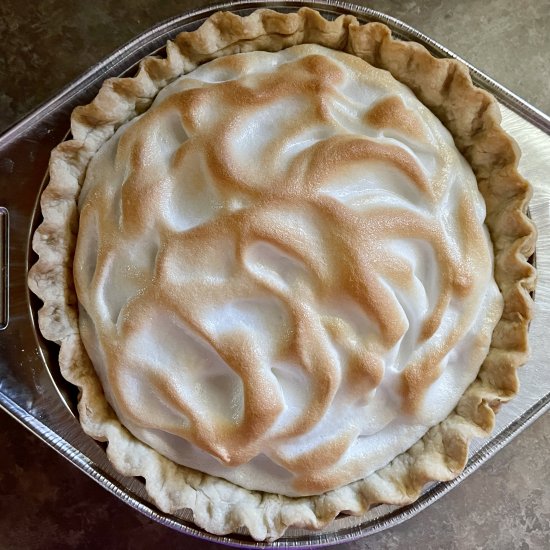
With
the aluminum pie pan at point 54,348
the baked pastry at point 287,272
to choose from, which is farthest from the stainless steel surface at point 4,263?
the baked pastry at point 287,272

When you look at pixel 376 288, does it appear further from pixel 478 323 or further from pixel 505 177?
pixel 505 177

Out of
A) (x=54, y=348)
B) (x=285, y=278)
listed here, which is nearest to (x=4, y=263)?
(x=54, y=348)

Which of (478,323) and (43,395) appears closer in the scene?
(478,323)

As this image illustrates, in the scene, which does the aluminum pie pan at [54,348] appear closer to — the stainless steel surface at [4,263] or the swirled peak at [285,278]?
the stainless steel surface at [4,263]

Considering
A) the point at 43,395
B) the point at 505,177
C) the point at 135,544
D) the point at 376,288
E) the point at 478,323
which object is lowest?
the point at 135,544

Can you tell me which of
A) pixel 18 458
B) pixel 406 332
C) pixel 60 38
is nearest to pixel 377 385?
pixel 406 332

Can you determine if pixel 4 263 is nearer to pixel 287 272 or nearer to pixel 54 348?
pixel 54 348

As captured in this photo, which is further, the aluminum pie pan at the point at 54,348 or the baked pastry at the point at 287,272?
the aluminum pie pan at the point at 54,348

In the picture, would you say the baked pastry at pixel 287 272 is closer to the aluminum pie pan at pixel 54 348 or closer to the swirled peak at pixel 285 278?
the swirled peak at pixel 285 278
